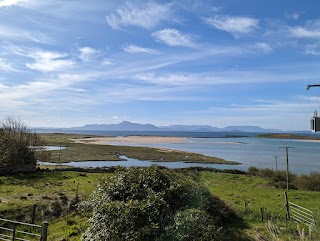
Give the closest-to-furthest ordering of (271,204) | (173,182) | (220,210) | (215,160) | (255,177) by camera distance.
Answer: (173,182) → (220,210) → (271,204) → (255,177) → (215,160)

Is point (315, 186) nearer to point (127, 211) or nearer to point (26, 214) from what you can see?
point (26, 214)

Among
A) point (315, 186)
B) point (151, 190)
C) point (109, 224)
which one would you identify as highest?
point (151, 190)

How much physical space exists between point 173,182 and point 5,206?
16.7 meters

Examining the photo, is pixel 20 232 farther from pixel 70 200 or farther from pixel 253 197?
pixel 253 197

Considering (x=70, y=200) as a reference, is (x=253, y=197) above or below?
below

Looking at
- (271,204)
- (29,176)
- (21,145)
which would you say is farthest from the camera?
(21,145)

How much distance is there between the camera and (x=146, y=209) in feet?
38.5

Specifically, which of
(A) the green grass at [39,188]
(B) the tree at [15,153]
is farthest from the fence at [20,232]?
(B) the tree at [15,153]

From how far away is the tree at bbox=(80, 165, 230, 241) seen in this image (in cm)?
1159

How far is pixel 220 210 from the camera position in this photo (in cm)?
2106

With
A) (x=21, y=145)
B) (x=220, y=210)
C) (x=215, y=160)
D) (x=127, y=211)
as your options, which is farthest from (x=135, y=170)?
(x=215, y=160)

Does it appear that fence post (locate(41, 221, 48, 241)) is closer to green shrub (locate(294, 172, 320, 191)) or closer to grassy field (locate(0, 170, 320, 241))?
grassy field (locate(0, 170, 320, 241))

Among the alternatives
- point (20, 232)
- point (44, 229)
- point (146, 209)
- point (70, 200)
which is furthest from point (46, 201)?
point (146, 209)

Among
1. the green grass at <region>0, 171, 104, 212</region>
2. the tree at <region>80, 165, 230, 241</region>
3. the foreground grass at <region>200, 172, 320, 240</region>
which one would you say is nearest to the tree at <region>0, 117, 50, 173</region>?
the green grass at <region>0, 171, 104, 212</region>
